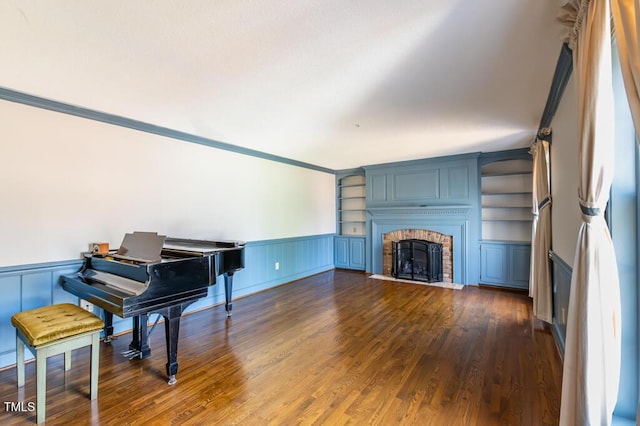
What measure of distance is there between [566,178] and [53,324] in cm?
417

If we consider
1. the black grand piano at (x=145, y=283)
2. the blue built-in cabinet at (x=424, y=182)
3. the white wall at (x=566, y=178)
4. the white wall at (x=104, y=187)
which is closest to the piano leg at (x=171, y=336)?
the black grand piano at (x=145, y=283)

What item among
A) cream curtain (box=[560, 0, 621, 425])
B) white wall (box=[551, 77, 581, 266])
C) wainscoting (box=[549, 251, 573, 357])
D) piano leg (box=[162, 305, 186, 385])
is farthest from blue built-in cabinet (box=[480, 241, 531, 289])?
piano leg (box=[162, 305, 186, 385])

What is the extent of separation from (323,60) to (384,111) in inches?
47.5

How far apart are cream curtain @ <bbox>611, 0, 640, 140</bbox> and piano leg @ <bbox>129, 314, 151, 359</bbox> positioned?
11.4 ft

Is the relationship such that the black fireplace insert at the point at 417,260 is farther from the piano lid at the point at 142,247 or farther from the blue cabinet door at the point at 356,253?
the piano lid at the point at 142,247

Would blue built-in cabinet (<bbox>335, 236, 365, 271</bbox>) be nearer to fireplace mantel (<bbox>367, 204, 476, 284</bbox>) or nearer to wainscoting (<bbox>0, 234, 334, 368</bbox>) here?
wainscoting (<bbox>0, 234, 334, 368</bbox>)

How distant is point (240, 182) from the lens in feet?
15.3

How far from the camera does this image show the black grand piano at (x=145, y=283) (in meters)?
2.11

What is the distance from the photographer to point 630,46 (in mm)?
999

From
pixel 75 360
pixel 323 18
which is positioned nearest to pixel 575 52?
pixel 323 18

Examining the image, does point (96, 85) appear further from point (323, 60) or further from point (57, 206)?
point (323, 60)

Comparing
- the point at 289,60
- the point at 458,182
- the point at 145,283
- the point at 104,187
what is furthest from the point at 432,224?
the point at 104,187

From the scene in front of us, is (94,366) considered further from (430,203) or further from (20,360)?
(430,203)

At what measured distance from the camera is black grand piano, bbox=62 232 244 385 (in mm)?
2107
